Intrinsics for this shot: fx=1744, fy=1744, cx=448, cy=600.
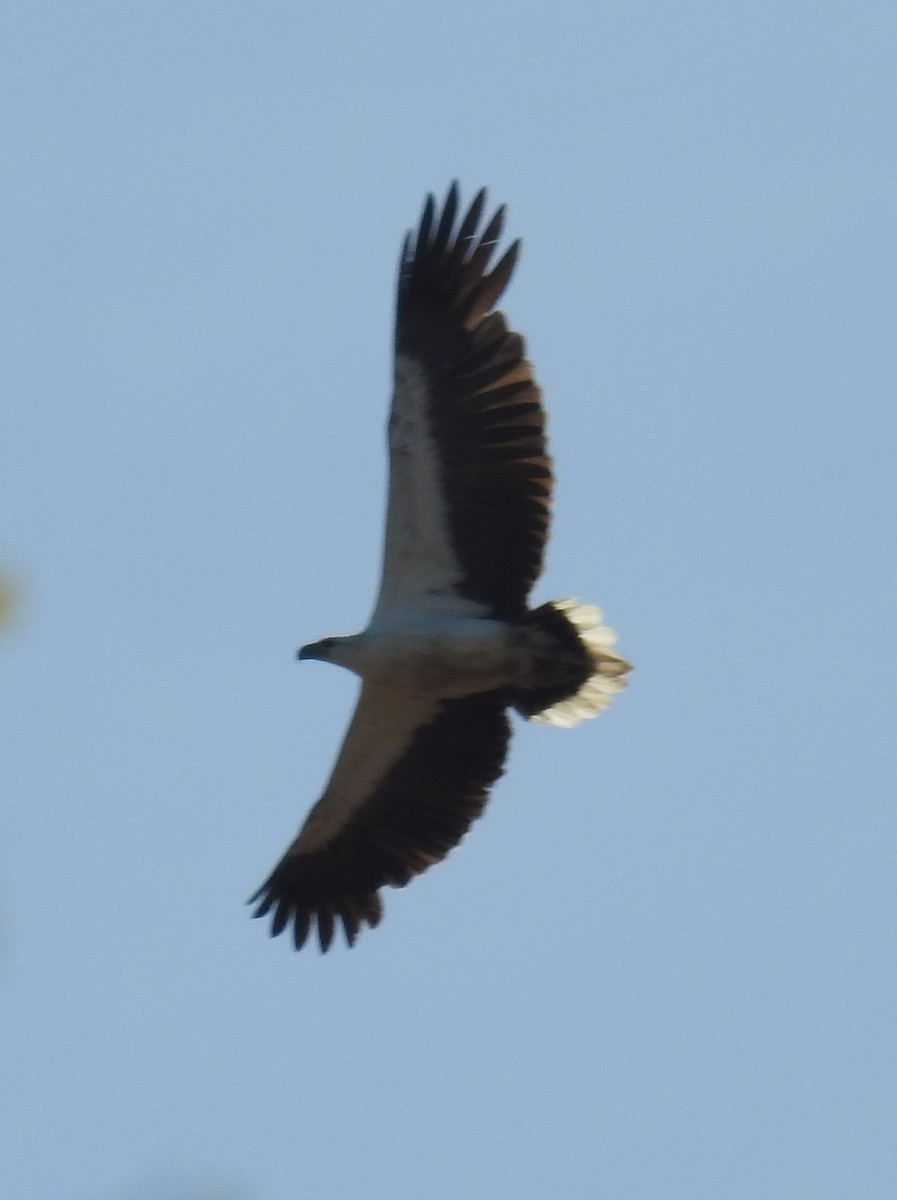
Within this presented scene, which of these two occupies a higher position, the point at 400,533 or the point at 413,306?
the point at 413,306

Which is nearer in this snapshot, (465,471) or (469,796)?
(465,471)

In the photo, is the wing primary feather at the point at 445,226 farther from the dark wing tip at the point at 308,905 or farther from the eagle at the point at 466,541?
the dark wing tip at the point at 308,905

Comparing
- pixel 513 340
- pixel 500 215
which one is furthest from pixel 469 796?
pixel 500 215

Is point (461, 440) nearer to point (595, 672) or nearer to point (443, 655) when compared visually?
point (443, 655)

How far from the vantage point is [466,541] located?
9047 millimetres

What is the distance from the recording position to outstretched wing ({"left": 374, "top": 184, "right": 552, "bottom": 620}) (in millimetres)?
8852

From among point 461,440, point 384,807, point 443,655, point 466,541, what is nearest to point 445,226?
point 461,440

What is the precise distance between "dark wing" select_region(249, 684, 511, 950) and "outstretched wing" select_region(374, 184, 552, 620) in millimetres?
697

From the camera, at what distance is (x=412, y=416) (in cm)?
898

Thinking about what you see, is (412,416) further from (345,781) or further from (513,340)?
(345,781)

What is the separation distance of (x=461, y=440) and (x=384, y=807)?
227 cm

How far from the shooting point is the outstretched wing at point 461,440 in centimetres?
885

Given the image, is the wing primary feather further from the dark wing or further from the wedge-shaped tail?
the dark wing

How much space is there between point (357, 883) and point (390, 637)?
68.8 inches
